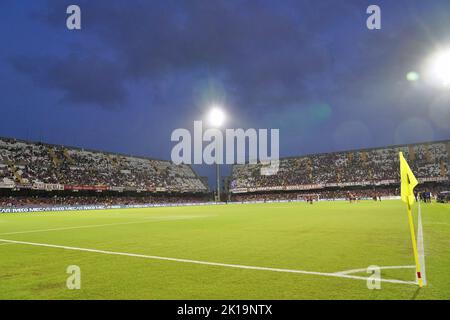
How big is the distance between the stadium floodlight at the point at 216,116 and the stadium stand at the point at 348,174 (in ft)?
131

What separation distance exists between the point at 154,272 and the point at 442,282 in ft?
18.0

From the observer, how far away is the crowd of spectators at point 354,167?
251 ft

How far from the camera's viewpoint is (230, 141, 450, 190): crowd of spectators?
251 ft

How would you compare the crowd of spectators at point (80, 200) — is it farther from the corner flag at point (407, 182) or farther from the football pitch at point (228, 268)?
the corner flag at point (407, 182)

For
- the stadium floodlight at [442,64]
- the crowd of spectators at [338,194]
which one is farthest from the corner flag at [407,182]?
the crowd of spectators at [338,194]

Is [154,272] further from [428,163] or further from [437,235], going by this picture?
[428,163]

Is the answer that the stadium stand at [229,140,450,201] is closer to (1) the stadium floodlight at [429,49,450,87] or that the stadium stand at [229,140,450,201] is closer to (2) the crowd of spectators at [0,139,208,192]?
(2) the crowd of spectators at [0,139,208,192]

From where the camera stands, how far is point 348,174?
280 ft

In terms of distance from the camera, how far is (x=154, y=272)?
25.1 ft

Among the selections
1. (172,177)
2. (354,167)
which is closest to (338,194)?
(354,167)

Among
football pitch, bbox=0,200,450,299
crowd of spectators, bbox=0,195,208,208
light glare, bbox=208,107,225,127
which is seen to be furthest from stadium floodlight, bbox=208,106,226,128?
football pitch, bbox=0,200,450,299

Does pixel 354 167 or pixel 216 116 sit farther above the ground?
pixel 216 116

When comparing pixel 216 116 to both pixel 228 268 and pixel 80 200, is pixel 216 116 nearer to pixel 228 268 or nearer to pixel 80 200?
pixel 80 200

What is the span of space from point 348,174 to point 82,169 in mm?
59361
